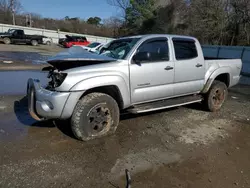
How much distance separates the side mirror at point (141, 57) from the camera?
4379 mm

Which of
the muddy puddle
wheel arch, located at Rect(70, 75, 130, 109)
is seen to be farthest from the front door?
the muddy puddle

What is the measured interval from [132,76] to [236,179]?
2295mm

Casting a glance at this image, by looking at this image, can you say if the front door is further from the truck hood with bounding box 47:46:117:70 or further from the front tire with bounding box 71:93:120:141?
the truck hood with bounding box 47:46:117:70

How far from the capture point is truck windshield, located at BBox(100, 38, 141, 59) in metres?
4.51

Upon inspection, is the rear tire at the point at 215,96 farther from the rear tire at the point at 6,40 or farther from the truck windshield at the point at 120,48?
the rear tire at the point at 6,40

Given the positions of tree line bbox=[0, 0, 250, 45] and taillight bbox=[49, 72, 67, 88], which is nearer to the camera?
taillight bbox=[49, 72, 67, 88]

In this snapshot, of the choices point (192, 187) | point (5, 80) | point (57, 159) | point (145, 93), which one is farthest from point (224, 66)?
point (5, 80)

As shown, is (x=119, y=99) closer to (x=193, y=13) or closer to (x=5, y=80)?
(x=5, y=80)

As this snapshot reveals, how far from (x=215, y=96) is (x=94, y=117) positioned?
3.52m

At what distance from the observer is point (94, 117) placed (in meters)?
4.02

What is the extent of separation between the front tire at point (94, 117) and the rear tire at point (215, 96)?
283 cm

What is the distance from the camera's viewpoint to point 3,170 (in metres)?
3.07

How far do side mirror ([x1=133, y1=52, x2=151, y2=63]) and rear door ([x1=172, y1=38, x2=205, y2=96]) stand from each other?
2.59ft

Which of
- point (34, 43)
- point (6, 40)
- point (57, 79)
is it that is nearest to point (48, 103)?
point (57, 79)
